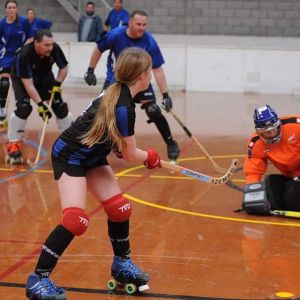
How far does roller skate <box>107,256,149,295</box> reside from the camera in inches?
170

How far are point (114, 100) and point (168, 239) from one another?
1.68 m

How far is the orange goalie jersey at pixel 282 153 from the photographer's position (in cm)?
596

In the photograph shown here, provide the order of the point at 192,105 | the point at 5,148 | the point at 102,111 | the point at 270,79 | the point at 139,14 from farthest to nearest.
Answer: the point at 270,79, the point at 192,105, the point at 5,148, the point at 139,14, the point at 102,111

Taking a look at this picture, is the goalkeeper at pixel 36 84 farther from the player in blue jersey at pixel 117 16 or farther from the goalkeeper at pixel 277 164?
the player in blue jersey at pixel 117 16

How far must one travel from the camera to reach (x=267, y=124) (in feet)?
18.8

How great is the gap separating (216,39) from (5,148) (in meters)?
9.91

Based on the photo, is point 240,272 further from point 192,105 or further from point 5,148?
point 192,105

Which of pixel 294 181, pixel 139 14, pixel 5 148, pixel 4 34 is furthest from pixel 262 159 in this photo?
pixel 4 34

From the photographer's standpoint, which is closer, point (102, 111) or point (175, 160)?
point (102, 111)

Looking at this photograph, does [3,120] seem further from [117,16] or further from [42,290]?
[117,16]

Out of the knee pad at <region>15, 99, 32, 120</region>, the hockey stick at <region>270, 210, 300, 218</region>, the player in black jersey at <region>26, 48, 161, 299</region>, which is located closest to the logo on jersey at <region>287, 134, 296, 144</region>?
the hockey stick at <region>270, 210, 300, 218</region>

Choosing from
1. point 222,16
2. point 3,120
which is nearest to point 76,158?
point 3,120

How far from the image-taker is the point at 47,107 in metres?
7.95

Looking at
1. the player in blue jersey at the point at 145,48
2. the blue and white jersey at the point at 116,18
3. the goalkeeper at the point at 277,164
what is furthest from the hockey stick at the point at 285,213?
the blue and white jersey at the point at 116,18
